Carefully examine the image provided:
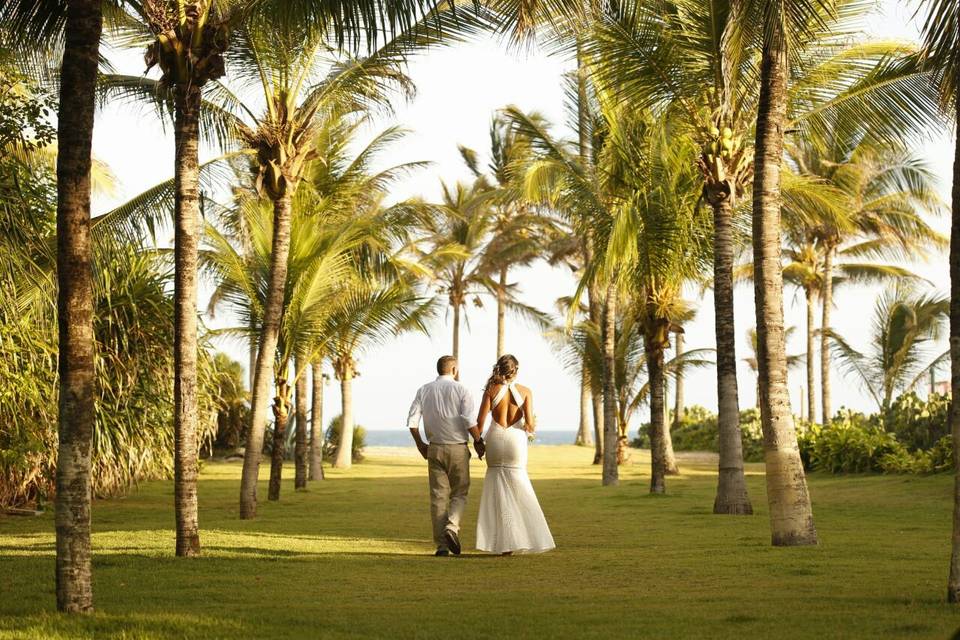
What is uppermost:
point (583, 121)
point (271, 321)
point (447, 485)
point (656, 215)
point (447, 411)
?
point (583, 121)

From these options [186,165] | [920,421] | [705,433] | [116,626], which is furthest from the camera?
[705,433]

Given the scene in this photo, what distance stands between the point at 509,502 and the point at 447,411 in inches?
41.0

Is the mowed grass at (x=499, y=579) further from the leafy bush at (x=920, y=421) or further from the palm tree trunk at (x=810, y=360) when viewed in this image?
the palm tree trunk at (x=810, y=360)

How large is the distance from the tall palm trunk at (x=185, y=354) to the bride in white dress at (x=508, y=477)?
2708 millimetres

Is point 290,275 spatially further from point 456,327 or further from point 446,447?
point 456,327

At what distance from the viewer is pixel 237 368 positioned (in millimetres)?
37156

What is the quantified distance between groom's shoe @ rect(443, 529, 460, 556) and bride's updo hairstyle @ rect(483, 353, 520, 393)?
1.38m

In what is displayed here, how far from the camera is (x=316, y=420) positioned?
2620 centimetres

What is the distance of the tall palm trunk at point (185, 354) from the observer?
10.6 metres

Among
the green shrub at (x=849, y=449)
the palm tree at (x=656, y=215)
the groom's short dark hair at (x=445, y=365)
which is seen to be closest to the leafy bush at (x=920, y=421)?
the green shrub at (x=849, y=449)

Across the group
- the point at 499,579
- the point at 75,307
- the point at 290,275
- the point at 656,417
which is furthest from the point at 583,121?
the point at 75,307

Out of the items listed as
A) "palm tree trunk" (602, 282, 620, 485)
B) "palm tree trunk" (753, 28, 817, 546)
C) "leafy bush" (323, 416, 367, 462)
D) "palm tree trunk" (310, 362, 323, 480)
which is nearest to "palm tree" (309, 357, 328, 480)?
"palm tree trunk" (310, 362, 323, 480)

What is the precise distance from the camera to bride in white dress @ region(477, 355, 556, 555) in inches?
423

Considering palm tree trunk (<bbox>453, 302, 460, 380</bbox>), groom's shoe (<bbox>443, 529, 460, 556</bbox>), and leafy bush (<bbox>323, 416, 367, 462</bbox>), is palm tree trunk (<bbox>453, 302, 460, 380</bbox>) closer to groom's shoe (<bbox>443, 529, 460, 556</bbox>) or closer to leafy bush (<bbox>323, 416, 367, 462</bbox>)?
leafy bush (<bbox>323, 416, 367, 462</bbox>)
